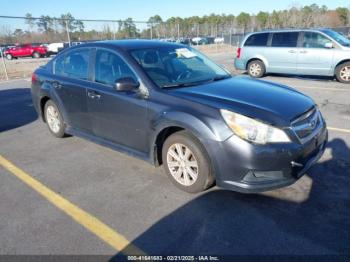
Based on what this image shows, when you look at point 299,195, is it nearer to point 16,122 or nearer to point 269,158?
point 269,158

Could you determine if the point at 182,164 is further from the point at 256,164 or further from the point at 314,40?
the point at 314,40

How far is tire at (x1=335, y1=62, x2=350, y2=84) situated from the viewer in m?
9.80

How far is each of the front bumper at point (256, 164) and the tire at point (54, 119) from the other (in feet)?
10.3

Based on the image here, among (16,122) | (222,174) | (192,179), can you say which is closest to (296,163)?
(222,174)

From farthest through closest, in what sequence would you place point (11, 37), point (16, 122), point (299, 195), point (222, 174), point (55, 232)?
point (11, 37) → point (16, 122) → point (299, 195) → point (222, 174) → point (55, 232)

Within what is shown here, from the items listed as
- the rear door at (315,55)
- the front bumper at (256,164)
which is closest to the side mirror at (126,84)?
the front bumper at (256,164)

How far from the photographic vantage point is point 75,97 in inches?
181

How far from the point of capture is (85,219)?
3102 mm

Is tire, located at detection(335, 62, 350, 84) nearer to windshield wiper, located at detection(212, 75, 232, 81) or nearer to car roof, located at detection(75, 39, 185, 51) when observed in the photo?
windshield wiper, located at detection(212, 75, 232, 81)

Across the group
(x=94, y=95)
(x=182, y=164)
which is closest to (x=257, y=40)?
(x=94, y=95)

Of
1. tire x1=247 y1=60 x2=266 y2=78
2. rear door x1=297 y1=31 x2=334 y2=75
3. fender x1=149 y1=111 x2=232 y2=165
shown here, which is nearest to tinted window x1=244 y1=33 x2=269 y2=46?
tire x1=247 y1=60 x2=266 y2=78

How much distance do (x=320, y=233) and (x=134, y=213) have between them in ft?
5.74

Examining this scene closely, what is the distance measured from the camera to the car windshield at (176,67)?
382 centimetres

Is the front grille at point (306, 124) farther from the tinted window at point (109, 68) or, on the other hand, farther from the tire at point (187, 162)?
the tinted window at point (109, 68)
